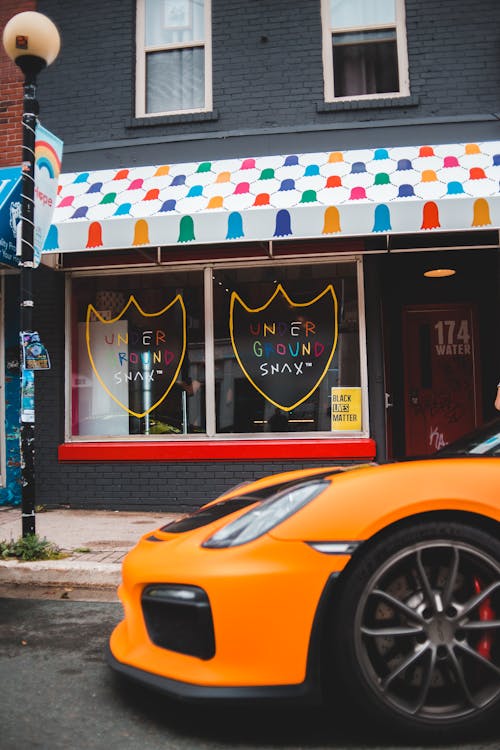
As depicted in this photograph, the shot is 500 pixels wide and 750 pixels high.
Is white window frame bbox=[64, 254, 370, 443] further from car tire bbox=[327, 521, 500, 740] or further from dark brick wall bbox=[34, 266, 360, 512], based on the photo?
car tire bbox=[327, 521, 500, 740]

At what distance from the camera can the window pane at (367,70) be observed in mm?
7695

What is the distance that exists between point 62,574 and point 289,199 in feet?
13.1

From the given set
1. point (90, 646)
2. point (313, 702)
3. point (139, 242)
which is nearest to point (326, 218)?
point (139, 242)

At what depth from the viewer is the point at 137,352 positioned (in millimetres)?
7762

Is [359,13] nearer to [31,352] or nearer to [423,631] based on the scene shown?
[31,352]

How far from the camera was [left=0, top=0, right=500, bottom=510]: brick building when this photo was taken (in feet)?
23.6

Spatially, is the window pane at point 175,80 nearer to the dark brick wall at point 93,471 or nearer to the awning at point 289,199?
the awning at point 289,199

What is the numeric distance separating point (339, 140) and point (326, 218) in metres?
1.65

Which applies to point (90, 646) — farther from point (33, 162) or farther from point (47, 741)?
point (33, 162)

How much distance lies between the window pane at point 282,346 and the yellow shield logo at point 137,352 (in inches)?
20.5

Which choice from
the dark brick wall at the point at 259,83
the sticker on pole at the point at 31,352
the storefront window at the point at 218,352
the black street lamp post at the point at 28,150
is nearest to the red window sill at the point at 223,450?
the storefront window at the point at 218,352

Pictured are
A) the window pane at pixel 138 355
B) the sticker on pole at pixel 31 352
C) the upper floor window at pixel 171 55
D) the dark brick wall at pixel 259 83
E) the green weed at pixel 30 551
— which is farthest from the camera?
the upper floor window at pixel 171 55

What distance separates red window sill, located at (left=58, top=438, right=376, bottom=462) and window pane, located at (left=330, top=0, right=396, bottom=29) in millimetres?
4930

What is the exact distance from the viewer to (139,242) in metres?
6.49
